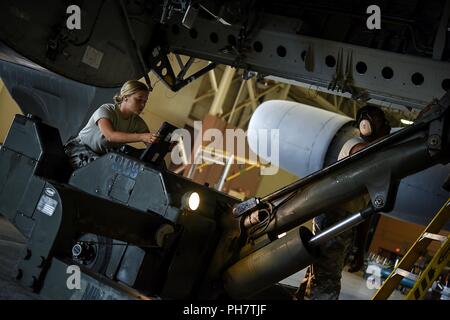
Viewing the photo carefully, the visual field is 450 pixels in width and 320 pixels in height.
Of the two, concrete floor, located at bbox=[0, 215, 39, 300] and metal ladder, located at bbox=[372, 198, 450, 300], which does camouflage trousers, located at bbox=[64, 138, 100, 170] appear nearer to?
concrete floor, located at bbox=[0, 215, 39, 300]

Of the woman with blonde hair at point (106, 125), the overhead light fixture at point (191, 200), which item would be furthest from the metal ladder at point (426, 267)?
the woman with blonde hair at point (106, 125)

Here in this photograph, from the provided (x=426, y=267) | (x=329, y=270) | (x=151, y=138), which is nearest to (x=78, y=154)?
(x=151, y=138)

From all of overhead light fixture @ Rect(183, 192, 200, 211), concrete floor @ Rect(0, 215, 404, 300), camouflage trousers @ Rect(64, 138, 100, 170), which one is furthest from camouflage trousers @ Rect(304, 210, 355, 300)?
concrete floor @ Rect(0, 215, 404, 300)

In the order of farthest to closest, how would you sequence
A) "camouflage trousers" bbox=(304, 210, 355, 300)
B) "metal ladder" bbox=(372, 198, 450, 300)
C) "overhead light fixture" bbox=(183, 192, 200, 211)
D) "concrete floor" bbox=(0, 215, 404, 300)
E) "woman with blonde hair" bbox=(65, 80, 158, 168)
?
"camouflage trousers" bbox=(304, 210, 355, 300)
"woman with blonde hair" bbox=(65, 80, 158, 168)
"metal ladder" bbox=(372, 198, 450, 300)
"overhead light fixture" bbox=(183, 192, 200, 211)
"concrete floor" bbox=(0, 215, 404, 300)

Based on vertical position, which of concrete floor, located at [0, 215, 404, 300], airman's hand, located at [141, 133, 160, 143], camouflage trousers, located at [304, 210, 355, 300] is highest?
airman's hand, located at [141, 133, 160, 143]

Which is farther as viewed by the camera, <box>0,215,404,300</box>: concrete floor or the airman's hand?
the airman's hand

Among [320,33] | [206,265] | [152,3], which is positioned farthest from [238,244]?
[152,3]

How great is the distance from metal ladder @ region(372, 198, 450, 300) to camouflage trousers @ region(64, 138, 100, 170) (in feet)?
7.86

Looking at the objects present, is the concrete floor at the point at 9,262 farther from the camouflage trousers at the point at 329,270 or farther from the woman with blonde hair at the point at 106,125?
the camouflage trousers at the point at 329,270

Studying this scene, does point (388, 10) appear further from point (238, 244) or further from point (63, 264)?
point (63, 264)

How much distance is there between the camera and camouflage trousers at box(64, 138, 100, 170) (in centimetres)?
387

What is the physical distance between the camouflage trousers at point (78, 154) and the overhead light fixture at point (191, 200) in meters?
1.10

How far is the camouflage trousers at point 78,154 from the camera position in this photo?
3.87 m
